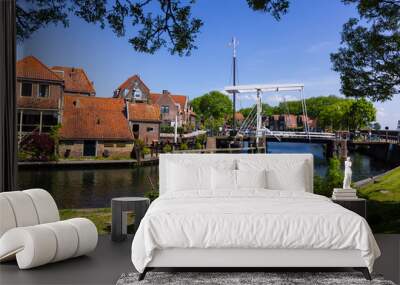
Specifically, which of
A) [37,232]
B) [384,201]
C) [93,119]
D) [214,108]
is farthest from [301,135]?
[37,232]

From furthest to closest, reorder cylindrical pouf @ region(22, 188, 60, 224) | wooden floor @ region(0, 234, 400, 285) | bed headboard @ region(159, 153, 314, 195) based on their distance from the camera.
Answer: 1. bed headboard @ region(159, 153, 314, 195)
2. cylindrical pouf @ region(22, 188, 60, 224)
3. wooden floor @ region(0, 234, 400, 285)

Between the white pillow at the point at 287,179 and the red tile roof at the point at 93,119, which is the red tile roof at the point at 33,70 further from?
the white pillow at the point at 287,179

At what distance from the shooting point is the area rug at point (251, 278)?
4082 mm

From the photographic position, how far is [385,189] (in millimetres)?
7125

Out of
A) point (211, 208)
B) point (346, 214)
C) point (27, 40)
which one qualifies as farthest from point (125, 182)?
point (346, 214)

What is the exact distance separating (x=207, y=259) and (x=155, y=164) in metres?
3.46

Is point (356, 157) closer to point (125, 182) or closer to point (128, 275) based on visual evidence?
point (125, 182)

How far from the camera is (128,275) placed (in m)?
4.33

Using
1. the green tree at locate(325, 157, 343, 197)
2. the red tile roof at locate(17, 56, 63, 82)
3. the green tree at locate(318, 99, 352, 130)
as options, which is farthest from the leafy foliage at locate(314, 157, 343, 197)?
the red tile roof at locate(17, 56, 63, 82)

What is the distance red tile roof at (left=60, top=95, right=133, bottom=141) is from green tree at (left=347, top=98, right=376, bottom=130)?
3.26m

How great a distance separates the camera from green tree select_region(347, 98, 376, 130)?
7.33m

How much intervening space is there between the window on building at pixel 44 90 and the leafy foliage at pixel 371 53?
4.06 metres

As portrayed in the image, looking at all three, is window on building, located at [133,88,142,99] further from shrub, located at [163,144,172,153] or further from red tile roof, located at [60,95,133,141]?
shrub, located at [163,144,172,153]

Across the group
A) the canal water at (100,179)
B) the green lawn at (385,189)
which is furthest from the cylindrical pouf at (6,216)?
the green lawn at (385,189)
